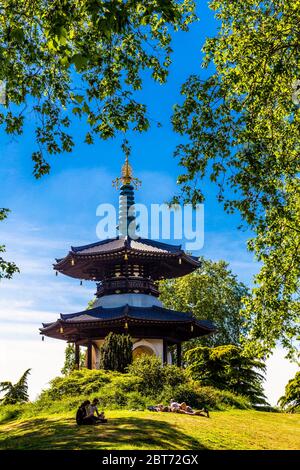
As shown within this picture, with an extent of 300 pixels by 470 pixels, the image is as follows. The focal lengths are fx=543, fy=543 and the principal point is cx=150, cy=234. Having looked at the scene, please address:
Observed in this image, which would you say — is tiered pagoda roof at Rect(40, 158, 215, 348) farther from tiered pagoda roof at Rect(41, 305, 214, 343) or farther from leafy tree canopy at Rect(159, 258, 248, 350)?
leafy tree canopy at Rect(159, 258, 248, 350)

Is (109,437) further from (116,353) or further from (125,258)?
(125,258)

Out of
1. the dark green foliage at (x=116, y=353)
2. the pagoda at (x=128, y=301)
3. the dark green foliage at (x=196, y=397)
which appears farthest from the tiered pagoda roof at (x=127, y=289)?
the dark green foliage at (x=196, y=397)

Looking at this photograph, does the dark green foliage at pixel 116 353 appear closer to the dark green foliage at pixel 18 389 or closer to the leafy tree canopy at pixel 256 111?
the dark green foliage at pixel 18 389

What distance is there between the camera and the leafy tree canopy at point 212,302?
47844 mm

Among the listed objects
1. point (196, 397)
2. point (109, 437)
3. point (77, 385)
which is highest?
point (77, 385)

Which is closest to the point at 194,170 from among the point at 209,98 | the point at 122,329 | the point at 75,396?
the point at 209,98

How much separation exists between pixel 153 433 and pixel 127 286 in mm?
19623

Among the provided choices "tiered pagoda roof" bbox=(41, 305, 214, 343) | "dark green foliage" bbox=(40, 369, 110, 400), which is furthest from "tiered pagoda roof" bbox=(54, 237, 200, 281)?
"dark green foliage" bbox=(40, 369, 110, 400)

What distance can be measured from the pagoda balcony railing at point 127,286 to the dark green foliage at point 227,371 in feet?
20.2

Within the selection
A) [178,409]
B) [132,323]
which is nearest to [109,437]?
[178,409]

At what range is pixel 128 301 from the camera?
3388 cm

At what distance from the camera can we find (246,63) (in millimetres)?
14039

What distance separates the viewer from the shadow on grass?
13.1 m

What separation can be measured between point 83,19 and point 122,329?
22090 mm
